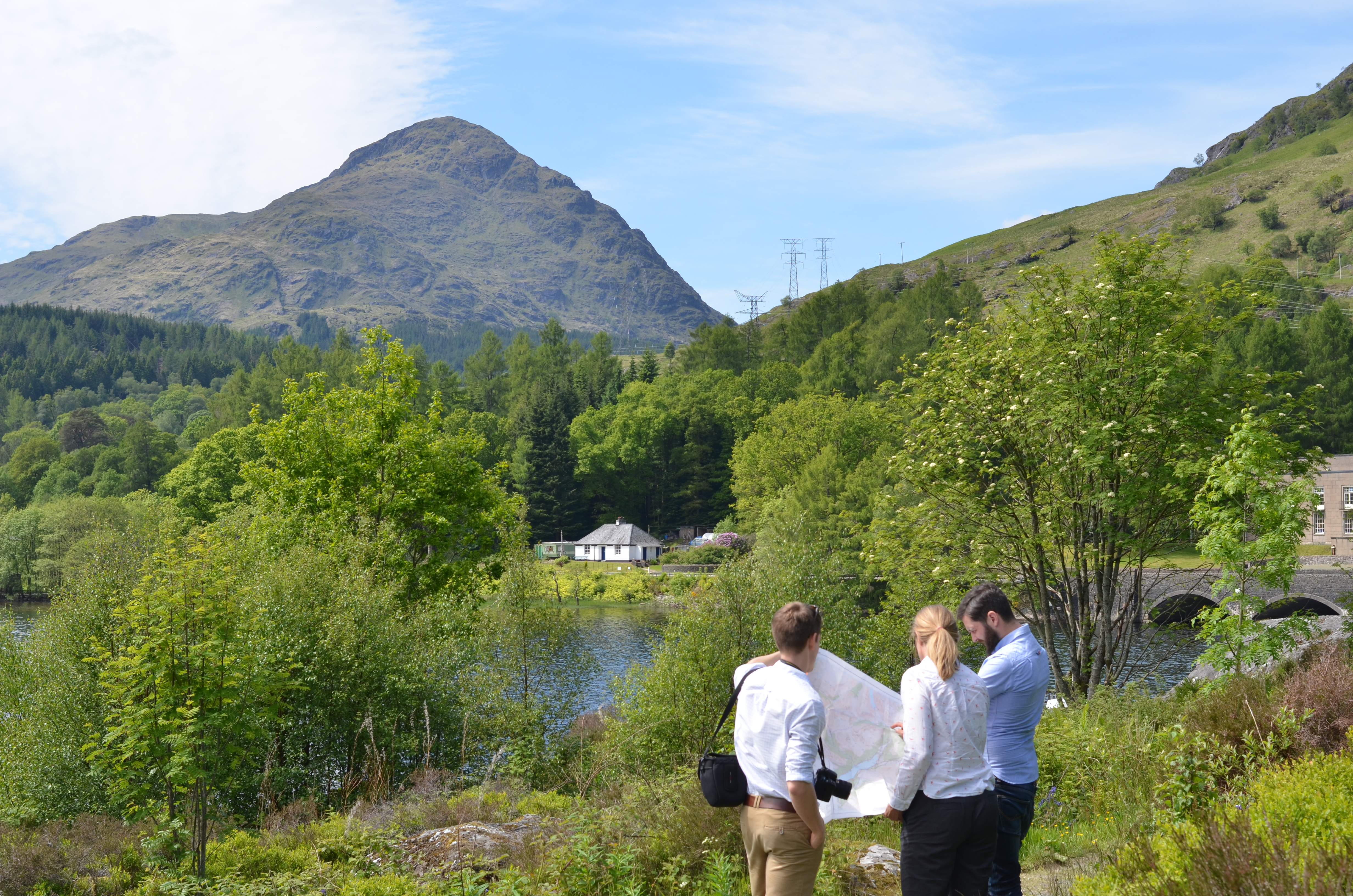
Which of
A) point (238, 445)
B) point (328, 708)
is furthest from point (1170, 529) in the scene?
point (238, 445)

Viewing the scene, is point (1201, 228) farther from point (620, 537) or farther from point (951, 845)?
point (951, 845)

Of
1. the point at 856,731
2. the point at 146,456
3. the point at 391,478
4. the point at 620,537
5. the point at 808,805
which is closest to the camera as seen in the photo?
the point at 808,805

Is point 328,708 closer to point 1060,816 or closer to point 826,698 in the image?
point 1060,816

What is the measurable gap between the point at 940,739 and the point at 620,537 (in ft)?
243

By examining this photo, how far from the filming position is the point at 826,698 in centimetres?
440

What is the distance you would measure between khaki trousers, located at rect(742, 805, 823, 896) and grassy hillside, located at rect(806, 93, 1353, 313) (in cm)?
11542

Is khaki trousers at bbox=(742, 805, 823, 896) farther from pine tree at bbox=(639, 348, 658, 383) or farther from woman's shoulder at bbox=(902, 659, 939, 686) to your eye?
pine tree at bbox=(639, 348, 658, 383)

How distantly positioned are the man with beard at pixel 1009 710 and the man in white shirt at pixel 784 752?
3.82 feet

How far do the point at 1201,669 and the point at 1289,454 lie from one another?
39.1 feet

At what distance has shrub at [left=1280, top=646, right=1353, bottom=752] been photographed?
6379 mm

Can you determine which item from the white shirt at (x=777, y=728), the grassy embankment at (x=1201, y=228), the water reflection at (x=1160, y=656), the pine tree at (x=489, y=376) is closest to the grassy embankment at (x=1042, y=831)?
the white shirt at (x=777, y=728)

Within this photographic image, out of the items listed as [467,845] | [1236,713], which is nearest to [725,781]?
[467,845]

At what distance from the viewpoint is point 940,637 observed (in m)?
4.17

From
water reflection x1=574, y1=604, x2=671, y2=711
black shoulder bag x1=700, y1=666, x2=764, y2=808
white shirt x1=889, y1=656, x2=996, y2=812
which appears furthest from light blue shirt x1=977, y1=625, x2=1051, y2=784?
water reflection x1=574, y1=604, x2=671, y2=711
